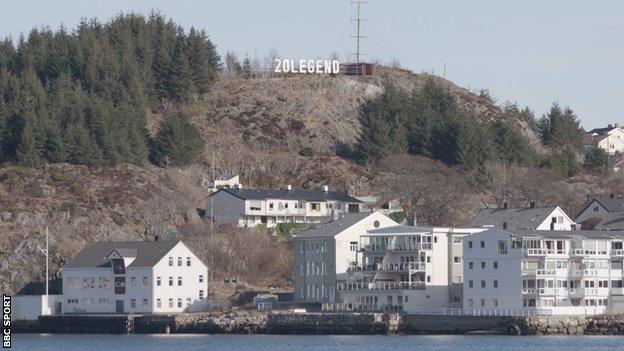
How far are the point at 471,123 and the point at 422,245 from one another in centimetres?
4644

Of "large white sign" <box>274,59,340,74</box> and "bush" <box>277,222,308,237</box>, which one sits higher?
"large white sign" <box>274,59,340,74</box>

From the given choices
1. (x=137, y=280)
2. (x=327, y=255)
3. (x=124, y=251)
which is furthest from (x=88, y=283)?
(x=327, y=255)

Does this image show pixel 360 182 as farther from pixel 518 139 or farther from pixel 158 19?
pixel 158 19

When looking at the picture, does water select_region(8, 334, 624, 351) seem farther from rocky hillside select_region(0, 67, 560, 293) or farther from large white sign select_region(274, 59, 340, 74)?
large white sign select_region(274, 59, 340, 74)

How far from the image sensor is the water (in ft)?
276

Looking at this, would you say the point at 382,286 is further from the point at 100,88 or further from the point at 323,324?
the point at 100,88

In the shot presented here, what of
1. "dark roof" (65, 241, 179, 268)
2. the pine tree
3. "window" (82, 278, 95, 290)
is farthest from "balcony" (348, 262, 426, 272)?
the pine tree

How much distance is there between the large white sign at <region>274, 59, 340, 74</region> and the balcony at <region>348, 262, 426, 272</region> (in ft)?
176

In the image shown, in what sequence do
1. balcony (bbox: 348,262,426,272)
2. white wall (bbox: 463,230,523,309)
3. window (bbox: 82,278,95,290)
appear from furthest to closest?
window (bbox: 82,278,95,290)
balcony (bbox: 348,262,426,272)
white wall (bbox: 463,230,523,309)

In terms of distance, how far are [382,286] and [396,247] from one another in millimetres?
2688

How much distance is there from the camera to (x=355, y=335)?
3782 inches

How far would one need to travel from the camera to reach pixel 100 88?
14900cm

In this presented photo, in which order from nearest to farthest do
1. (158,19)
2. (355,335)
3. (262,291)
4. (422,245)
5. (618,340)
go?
(618,340) < (355,335) < (422,245) < (262,291) < (158,19)

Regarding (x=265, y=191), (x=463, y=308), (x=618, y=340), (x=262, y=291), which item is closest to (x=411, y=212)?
→ (x=265, y=191)
